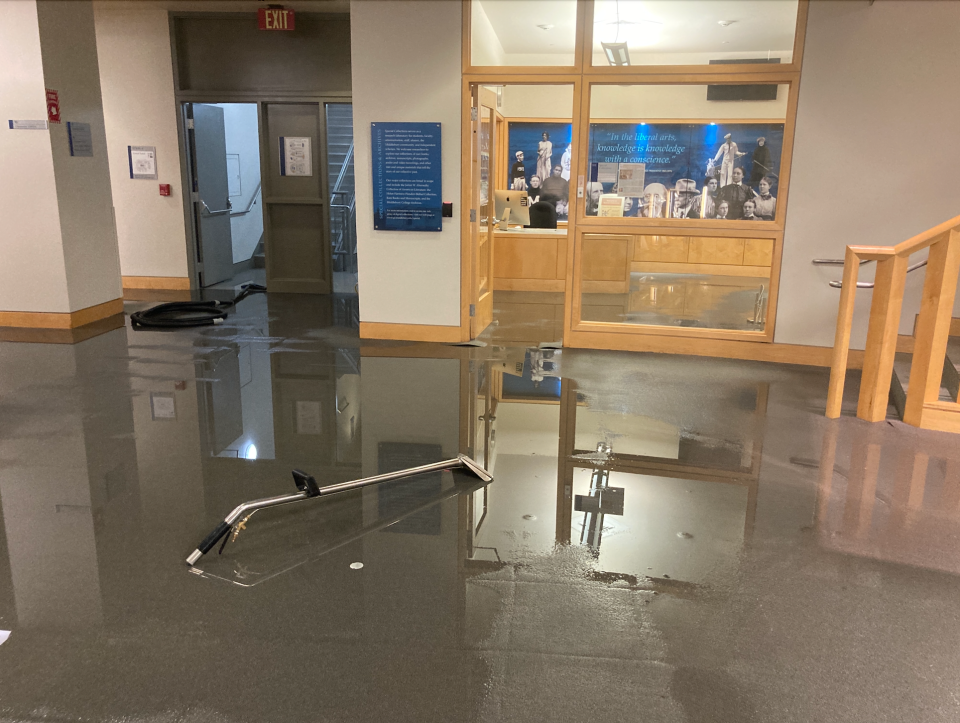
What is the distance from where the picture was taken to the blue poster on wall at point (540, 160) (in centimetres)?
1080

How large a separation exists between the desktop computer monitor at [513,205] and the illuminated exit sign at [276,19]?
9.90ft

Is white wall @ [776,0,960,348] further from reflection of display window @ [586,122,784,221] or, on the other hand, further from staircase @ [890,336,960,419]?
staircase @ [890,336,960,419]

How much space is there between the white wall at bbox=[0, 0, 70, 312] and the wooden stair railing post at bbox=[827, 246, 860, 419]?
652 centimetres

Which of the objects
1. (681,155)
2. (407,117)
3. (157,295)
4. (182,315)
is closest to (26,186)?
(182,315)

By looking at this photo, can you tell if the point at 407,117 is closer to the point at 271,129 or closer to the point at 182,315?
the point at 271,129

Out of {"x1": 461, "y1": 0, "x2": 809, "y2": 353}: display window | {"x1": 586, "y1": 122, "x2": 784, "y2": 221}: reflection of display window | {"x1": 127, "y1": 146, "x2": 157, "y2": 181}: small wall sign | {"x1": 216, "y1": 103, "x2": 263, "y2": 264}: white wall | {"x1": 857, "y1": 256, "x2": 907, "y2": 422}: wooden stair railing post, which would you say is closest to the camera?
{"x1": 857, "y1": 256, "x2": 907, "y2": 422}: wooden stair railing post

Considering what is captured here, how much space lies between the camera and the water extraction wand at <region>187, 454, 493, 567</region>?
9.89 feet

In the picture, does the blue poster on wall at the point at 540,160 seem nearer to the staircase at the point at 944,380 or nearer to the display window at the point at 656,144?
the display window at the point at 656,144

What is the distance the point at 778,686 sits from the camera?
234 cm

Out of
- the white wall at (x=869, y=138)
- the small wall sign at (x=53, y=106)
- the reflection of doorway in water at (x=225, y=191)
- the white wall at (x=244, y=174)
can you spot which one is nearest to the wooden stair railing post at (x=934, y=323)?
the white wall at (x=869, y=138)

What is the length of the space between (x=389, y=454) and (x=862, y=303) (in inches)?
164

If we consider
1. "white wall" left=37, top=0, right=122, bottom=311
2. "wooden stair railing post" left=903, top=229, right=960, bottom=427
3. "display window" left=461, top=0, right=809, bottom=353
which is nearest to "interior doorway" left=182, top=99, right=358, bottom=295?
"white wall" left=37, top=0, right=122, bottom=311

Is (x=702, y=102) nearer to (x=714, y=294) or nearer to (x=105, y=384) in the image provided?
(x=714, y=294)

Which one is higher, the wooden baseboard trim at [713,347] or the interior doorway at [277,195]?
the interior doorway at [277,195]
